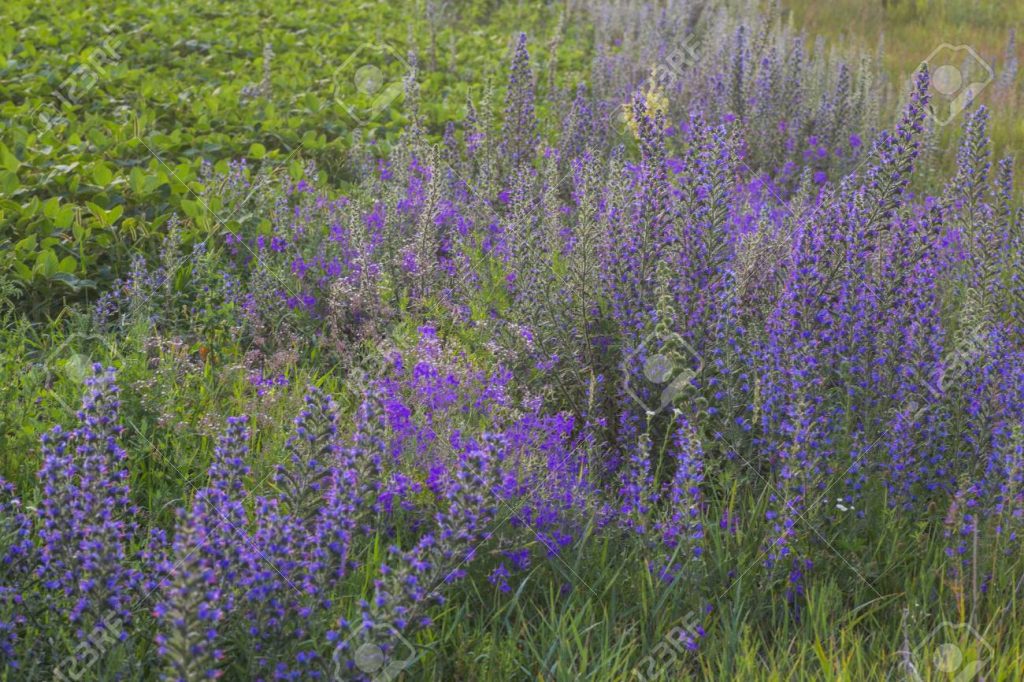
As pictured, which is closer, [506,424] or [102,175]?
[506,424]

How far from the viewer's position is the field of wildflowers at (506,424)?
7.41ft

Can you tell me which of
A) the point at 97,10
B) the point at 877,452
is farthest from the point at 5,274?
the point at 97,10

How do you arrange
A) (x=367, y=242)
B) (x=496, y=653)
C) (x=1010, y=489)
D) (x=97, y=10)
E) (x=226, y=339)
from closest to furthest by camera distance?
1. (x=496, y=653)
2. (x=1010, y=489)
3. (x=226, y=339)
4. (x=367, y=242)
5. (x=97, y=10)

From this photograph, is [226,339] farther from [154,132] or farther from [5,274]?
[154,132]

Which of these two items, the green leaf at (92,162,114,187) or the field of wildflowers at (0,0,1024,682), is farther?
the green leaf at (92,162,114,187)

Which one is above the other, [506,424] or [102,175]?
[102,175]

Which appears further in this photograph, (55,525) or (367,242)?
(367,242)

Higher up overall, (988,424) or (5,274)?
(988,424)

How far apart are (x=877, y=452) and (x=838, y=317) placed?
→ 0.49 metres

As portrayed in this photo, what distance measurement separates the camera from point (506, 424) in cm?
326

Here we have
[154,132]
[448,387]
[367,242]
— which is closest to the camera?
[448,387]

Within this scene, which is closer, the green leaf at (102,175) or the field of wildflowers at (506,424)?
the field of wildflowers at (506,424)

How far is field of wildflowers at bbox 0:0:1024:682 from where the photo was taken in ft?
7.41

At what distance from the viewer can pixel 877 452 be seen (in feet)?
10.4
